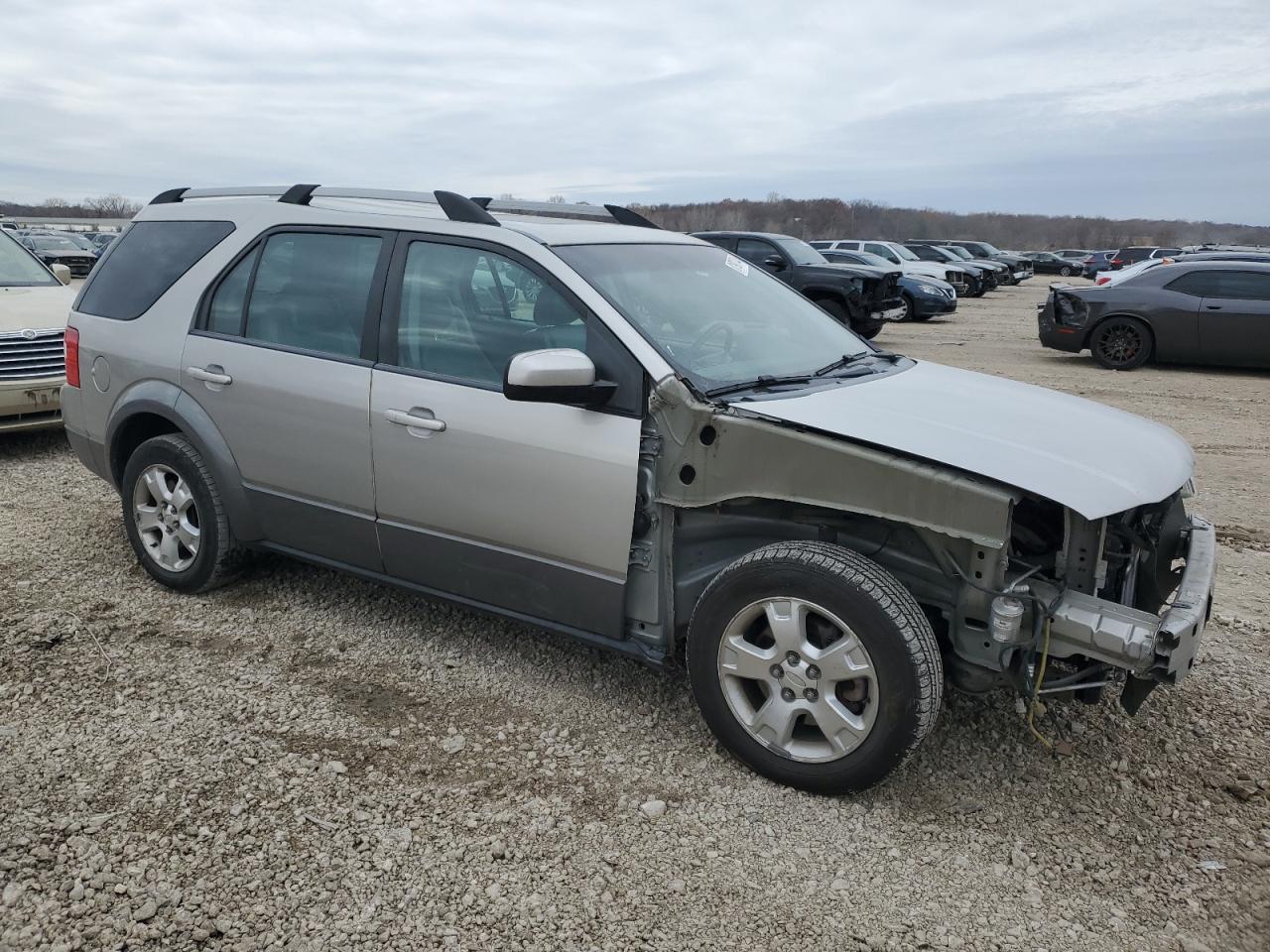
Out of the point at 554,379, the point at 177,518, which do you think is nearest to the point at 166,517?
the point at 177,518

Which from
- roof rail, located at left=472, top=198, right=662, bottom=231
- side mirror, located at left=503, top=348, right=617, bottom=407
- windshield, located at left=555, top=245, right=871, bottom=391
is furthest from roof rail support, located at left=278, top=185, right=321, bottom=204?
side mirror, located at left=503, top=348, right=617, bottom=407

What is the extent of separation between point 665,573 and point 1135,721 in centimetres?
186

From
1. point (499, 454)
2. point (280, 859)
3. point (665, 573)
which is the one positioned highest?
point (499, 454)

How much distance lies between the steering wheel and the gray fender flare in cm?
212

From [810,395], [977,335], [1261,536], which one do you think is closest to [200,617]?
[810,395]

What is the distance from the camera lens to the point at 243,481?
14.1 feet

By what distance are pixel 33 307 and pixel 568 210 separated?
5.32m

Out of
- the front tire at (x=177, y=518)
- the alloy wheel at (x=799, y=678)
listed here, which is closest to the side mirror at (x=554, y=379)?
the alloy wheel at (x=799, y=678)

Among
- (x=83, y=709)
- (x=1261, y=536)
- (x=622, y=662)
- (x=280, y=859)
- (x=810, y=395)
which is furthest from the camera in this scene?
(x=1261, y=536)

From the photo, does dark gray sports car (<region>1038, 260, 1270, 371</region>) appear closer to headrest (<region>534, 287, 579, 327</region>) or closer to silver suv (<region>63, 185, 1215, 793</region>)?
silver suv (<region>63, 185, 1215, 793</region>)

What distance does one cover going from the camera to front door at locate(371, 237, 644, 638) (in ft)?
10.9

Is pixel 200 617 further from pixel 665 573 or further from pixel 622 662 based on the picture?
pixel 665 573

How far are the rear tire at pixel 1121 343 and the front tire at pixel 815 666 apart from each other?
1174cm

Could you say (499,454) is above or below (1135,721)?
above
